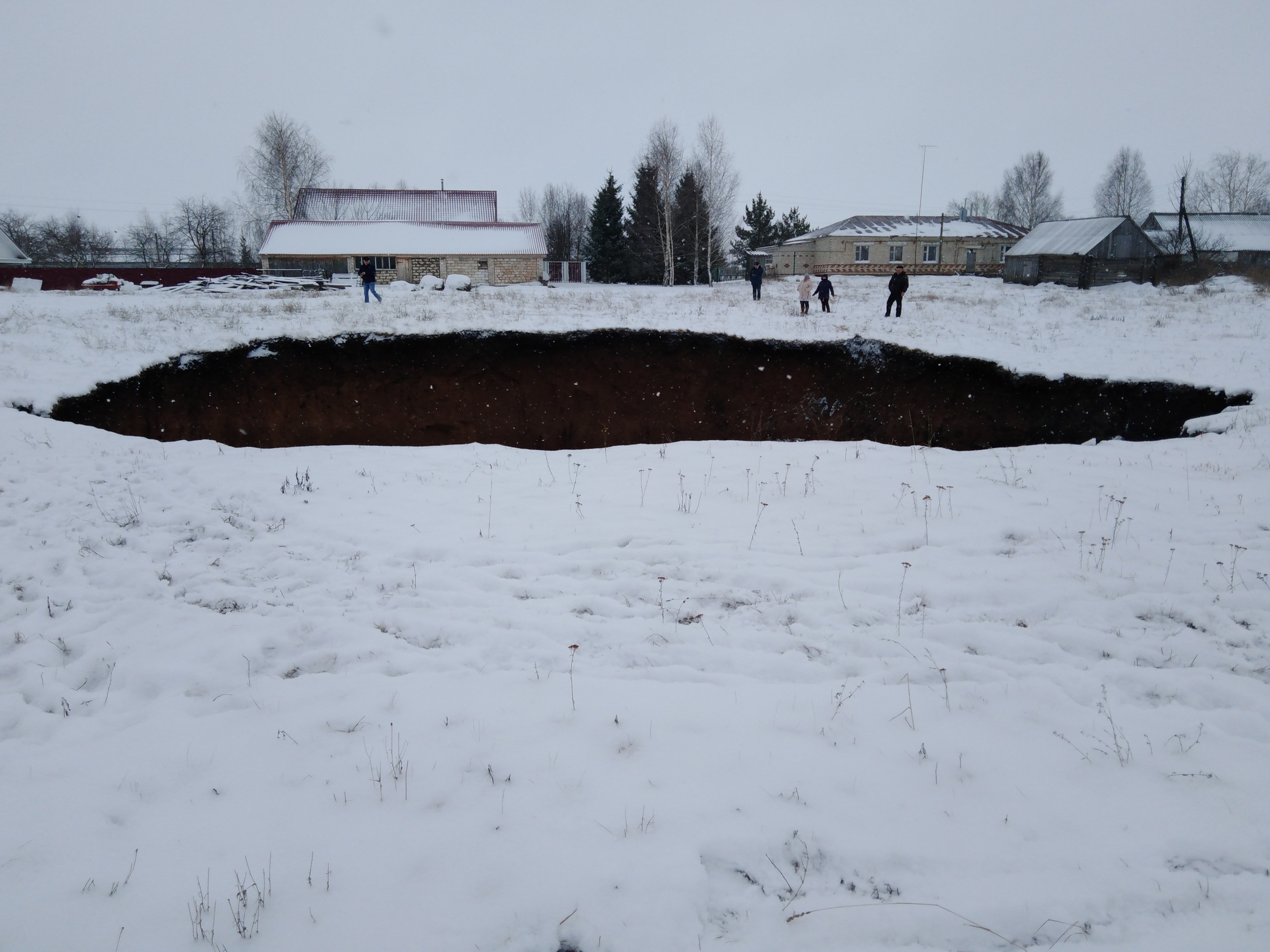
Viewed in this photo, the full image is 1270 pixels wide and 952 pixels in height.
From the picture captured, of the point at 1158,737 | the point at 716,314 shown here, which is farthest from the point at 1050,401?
the point at 1158,737

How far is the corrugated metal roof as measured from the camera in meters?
41.8

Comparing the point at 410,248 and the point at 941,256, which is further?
the point at 941,256

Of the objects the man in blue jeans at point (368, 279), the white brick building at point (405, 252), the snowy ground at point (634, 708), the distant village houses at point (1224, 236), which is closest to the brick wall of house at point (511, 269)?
the white brick building at point (405, 252)

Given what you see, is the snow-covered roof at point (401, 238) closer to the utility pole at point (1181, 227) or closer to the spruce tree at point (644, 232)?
the spruce tree at point (644, 232)

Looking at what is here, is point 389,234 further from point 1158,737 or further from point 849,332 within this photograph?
point 1158,737

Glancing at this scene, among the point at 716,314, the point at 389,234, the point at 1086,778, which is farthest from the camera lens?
the point at 389,234

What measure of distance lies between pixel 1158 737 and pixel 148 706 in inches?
218

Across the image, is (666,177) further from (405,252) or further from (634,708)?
(634,708)

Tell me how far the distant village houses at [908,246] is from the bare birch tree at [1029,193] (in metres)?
31.0

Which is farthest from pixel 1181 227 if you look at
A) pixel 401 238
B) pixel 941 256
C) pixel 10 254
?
pixel 10 254

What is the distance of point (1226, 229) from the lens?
41125 mm

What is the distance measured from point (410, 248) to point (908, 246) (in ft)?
103

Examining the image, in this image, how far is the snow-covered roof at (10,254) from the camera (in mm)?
42344

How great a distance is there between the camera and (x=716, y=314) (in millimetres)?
16500
